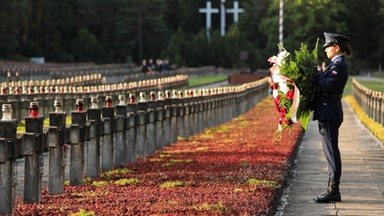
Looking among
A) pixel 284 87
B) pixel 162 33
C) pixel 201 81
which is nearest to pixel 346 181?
pixel 284 87

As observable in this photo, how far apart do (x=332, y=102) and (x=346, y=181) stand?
120 inches

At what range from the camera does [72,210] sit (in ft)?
45.5

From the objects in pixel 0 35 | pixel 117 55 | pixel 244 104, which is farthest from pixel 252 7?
pixel 244 104

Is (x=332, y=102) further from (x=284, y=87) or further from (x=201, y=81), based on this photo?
(x=201, y=81)

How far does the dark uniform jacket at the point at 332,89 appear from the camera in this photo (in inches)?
615

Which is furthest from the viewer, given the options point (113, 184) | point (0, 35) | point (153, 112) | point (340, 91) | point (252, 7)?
point (252, 7)

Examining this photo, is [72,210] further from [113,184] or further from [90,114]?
→ [90,114]

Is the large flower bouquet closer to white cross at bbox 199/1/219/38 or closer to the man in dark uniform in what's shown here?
the man in dark uniform

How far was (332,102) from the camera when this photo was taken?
15.8 m

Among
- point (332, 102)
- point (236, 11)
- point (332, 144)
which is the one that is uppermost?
point (332, 102)

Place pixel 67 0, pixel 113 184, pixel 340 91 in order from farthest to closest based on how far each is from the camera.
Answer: pixel 67 0
pixel 113 184
pixel 340 91

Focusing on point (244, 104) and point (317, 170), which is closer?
point (317, 170)

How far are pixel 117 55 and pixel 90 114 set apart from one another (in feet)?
456

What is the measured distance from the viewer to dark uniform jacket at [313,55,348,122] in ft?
51.3
